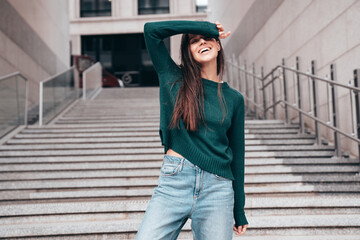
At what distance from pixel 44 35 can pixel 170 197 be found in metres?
11.5

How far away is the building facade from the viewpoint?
22391 millimetres

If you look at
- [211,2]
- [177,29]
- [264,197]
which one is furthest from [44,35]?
[177,29]

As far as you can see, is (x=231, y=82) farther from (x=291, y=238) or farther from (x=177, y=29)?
(x=177, y=29)

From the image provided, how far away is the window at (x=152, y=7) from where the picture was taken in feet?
76.3

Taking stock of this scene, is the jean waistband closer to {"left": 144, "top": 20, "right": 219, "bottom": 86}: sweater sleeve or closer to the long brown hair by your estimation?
the long brown hair

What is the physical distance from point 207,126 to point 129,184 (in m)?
2.74

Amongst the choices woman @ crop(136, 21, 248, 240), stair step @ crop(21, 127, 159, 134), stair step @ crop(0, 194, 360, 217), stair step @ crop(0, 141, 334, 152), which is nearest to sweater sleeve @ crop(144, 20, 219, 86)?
woman @ crop(136, 21, 248, 240)

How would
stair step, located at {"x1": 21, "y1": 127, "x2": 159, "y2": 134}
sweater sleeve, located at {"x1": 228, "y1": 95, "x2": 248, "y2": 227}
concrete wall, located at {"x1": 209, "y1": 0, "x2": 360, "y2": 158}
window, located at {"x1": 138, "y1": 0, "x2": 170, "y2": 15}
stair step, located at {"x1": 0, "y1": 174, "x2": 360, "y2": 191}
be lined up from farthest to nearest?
window, located at {"x1": 138, "y1": 0, "x2": 170, "y2": 15}, stair step, located at {"x1": 21, "y1": 127, "x2": 159, "y2": 134}, concrete wall, located at {"x1": 209, "y1": 0, "x2": 360, "y2": 158}, stair step, located at {"x1": 0, "y1": 174, "x2": 360, "y2": 191}, sweater sleeve, located at {"x1": 228, "y1": 95, "x2": 248, "y2": 227}

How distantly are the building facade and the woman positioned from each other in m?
21.2

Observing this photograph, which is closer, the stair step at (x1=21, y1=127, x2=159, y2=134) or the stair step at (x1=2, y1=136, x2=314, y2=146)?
the stair step at (x1=2, y1=136, x2=314, y2=146)

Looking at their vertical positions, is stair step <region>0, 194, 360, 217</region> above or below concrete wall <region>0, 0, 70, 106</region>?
below

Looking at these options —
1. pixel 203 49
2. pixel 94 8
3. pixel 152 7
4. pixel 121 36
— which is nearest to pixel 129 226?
pixel 203 49

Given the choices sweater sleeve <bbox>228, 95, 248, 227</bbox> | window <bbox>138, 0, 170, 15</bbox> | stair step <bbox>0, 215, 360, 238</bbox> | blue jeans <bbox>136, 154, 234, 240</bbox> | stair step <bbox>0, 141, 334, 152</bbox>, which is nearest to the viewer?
blue jeans <bbox>136, 154, 234, 240</bbox>

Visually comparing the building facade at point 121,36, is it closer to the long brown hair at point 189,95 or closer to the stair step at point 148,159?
the stair step at point 148,159
